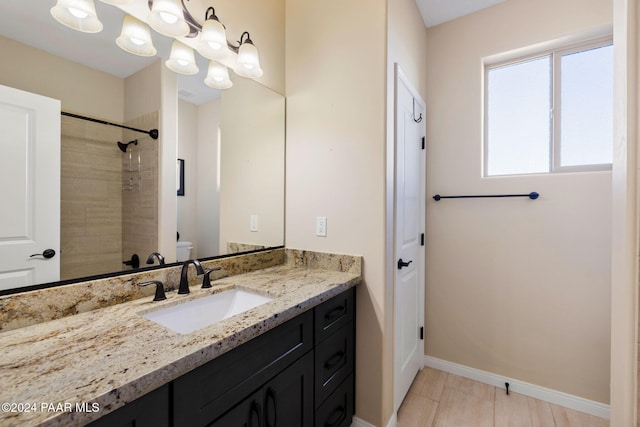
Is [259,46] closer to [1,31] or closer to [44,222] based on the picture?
[1,31]

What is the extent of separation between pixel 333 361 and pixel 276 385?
0.44 m

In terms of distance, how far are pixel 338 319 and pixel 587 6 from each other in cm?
242

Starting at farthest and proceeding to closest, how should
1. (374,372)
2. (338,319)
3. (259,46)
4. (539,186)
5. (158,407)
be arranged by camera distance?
(539,186), (259,46), (374,372), (338,319), (158,407)

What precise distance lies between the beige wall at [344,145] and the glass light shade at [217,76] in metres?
0.45

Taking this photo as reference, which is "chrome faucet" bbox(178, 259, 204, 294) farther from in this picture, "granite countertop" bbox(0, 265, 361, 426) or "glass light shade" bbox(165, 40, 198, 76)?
"glass light shade" bbox(165, 40, 198, 76)

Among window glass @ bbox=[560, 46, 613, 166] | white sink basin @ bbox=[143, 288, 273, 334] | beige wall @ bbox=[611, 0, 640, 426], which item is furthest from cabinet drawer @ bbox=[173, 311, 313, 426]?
window glass @ bbox=[560, 46, 613, 166]

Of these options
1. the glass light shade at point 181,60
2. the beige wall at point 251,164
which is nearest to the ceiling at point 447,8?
the beige wall at point 251,164

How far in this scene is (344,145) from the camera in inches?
63.1

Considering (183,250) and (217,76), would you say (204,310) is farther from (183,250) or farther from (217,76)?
(217,76)

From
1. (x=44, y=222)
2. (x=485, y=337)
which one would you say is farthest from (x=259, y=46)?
(x=485, y=337)

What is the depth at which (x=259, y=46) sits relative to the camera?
1.66m

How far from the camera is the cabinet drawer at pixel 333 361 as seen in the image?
1.24 metres

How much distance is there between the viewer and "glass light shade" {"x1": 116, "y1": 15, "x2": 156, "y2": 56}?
109 cm

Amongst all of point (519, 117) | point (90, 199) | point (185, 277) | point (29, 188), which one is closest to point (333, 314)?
point (185, 277)
